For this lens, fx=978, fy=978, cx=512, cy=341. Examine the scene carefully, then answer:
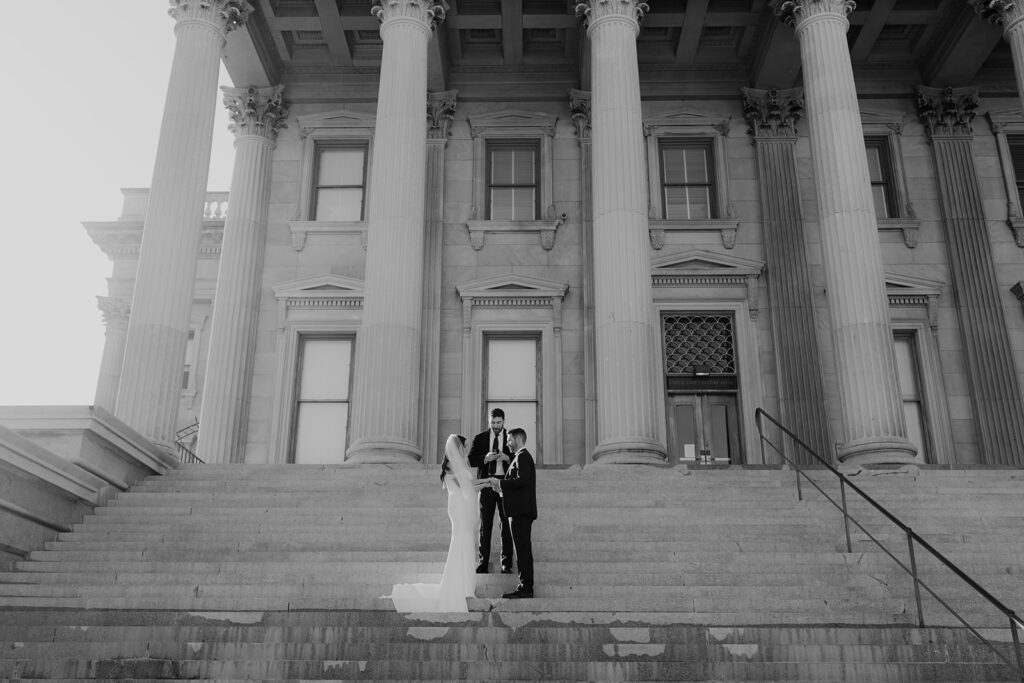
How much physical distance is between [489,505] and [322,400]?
12929 mm

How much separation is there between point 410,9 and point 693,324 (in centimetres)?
1005

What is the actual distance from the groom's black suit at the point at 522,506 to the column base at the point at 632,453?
619cm

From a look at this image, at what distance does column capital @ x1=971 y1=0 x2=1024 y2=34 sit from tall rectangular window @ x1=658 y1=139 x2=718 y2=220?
23.2 feet

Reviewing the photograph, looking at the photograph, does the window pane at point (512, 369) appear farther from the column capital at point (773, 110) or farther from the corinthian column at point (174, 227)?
the column capital at point (773, 110)

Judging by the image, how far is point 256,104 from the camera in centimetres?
2588

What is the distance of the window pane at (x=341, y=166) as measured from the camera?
2622cm

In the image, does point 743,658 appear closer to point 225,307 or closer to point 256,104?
point 225,307

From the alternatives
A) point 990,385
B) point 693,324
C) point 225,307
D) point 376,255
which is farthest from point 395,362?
point 990,385

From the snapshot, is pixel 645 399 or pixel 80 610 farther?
pixel 645 399

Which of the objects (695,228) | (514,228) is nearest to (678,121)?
(695,228)

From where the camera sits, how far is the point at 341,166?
86.5 feet

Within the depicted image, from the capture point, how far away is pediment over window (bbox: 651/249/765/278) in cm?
2430

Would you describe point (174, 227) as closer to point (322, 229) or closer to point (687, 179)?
point (322, 229)

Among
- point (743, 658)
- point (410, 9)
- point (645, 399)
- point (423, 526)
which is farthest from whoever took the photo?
point (410, 9)
